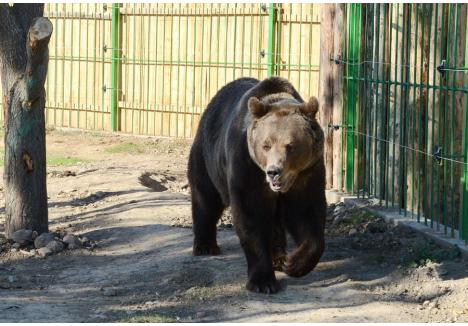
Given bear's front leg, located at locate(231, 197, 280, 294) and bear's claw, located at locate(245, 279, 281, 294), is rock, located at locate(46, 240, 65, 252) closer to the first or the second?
bear's front leg, located at locate(231, 197, 280, 294)

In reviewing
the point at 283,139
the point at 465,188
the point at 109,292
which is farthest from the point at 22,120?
the point at 465,188

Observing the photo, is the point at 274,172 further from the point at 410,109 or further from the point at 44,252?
the point at 44,252

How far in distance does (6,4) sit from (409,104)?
4.09 metres

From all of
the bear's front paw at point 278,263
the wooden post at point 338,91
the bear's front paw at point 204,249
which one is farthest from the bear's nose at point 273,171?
the wooden post at point 338,91

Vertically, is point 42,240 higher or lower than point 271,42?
lower

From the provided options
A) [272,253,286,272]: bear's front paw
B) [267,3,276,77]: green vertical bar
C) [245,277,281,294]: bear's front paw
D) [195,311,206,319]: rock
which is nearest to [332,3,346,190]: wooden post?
[272,253,286,272]: bear's front paw

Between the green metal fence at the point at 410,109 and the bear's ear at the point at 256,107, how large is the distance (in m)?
1.77

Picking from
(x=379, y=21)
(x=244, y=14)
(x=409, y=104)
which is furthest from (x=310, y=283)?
(x=244, y=14)

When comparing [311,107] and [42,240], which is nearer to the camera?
[311,107]

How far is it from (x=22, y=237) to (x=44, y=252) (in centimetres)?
31

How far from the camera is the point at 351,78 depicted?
10.8m

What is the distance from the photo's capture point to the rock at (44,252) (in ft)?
29.9

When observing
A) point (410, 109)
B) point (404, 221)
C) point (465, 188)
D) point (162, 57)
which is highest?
point (162, 57)

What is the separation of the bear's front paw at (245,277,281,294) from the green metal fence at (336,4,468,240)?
6.02 feet
